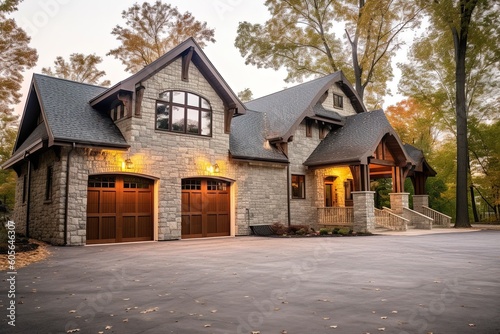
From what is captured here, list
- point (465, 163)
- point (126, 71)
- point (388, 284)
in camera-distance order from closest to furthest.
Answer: point (388, 284) < point (465, 163) < point (126, 71)

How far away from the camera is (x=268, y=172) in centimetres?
1886

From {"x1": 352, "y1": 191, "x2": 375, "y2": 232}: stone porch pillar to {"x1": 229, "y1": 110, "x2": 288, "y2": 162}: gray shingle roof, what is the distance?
404cm

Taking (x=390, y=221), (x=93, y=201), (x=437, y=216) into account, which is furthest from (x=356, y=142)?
(x=93, y=201)

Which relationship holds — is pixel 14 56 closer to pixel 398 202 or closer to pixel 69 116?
pixel 69 116

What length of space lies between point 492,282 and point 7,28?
21370mm

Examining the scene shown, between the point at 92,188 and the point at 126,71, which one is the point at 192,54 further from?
the point at 126,71

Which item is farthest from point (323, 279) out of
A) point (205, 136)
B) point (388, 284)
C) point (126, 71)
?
point (126, 71)

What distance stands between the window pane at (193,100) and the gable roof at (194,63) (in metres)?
1.05

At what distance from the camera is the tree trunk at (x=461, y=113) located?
22484mm

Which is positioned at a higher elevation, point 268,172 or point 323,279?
point 268,172

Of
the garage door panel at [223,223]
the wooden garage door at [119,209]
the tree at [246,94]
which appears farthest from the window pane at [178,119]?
the tree at [246,94]

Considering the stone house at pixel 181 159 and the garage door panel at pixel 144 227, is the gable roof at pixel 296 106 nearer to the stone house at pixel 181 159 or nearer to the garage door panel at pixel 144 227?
A: the stone house at pixel 181 159

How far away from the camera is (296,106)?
2119 cm

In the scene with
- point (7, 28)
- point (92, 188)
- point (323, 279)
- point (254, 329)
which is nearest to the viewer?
point (254, 329)
